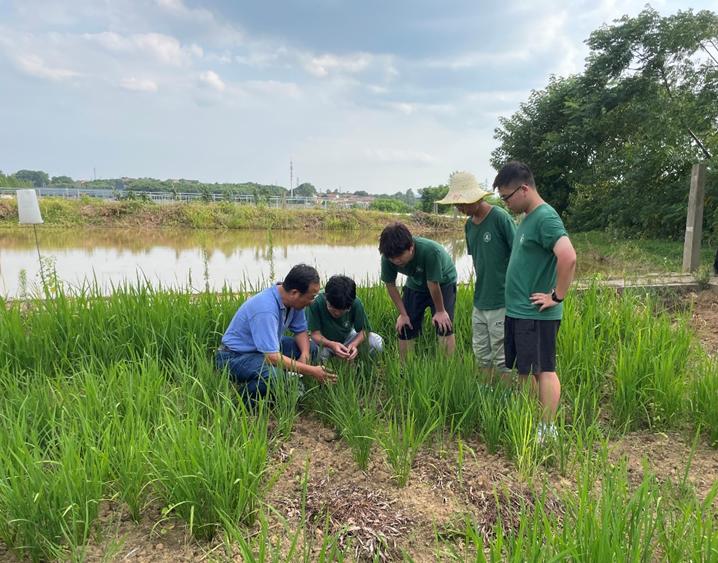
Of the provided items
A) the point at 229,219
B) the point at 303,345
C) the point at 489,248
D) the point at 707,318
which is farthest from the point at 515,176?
the point at 229,219

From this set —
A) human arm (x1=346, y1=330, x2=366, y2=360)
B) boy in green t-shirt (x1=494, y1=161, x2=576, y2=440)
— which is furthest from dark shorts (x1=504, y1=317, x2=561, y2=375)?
human arm (x1=346, y1=330, x2=366, y2=360)

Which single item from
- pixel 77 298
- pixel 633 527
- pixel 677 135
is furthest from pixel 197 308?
pixel 677 135

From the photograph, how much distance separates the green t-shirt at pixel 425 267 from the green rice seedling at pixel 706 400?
1.40 m

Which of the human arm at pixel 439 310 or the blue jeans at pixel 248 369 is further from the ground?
the human arm at pixel 439 310

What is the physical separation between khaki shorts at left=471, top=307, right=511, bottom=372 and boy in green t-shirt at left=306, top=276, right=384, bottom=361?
61 centimetres

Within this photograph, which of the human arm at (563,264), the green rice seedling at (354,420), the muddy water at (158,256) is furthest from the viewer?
the muddy water at (158,256)

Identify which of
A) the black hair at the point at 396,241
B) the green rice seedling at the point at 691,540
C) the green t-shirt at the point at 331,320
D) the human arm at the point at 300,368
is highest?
the black hair at the point at 396,241

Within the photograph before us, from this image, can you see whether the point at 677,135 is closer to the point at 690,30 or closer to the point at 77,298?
the point at 690,30

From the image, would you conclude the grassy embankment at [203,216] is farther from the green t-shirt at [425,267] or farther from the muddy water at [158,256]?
the green t-shirt at [425,267]

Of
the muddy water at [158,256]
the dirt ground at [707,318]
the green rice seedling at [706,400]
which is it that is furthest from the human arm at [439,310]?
the muddy water at [158,256]

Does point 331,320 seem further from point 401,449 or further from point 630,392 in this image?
point 630,392

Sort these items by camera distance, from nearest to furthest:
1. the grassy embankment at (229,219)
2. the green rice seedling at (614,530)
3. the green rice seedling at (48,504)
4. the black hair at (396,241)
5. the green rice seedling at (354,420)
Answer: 1. the green rice seedling at (614,530)
2. the green rice seedling at (48,504)
3. the green rice seedling at (354,420)
4. the black hair at (396,241)
5. the grassy embankment at (229,219)

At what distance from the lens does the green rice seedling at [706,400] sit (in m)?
2.24

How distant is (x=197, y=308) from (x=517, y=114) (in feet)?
67.7
